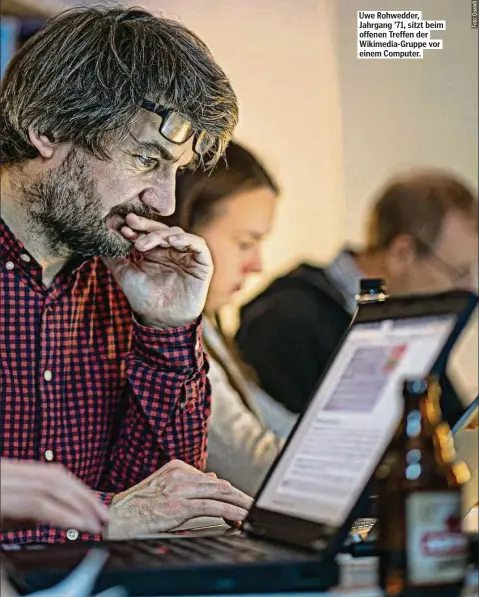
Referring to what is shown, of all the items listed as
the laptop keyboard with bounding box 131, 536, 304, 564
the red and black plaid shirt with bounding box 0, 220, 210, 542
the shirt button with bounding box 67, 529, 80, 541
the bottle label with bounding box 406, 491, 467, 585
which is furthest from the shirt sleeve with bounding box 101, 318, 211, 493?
the bottle label with bounding box 406, 491, 467, 585

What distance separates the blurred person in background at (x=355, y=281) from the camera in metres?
2.06

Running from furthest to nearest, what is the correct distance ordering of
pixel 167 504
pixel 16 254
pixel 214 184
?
pixel 214 184 < pixel 16 254 < pixel 167 504

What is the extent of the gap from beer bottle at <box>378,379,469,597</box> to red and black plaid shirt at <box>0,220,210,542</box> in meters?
0.76

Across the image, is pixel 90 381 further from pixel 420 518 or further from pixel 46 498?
pixel 420 518

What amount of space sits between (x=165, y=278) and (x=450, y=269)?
67 cm

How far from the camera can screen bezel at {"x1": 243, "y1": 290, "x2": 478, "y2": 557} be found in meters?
1.25

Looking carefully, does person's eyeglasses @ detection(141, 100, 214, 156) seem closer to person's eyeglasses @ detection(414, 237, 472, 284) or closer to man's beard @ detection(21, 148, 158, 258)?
man's beard @ detection(21, 148, 158, 258)

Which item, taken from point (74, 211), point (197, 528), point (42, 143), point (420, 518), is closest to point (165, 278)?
point (74, 211)

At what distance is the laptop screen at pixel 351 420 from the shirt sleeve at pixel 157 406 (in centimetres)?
47

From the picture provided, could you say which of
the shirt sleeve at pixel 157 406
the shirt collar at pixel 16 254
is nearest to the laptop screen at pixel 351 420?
the shirt sleeve at pixel 157 406

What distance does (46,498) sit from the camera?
1.19 meters

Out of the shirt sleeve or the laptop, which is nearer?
the laptop

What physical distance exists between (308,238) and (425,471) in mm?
929

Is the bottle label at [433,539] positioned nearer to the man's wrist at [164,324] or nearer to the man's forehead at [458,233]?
the man's wrist at [164,324]
